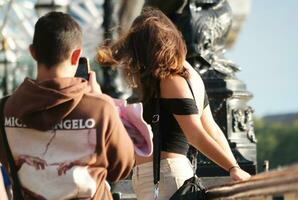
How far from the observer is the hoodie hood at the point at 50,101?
511 centimetres

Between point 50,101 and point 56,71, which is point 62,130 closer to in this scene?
point 50,101

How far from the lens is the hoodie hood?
201 inches

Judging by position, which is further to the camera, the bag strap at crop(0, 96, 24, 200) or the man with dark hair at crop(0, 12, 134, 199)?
the bag strap at crop(0, 96, 24, 200)

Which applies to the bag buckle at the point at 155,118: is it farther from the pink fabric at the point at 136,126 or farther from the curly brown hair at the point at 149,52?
the pink fabric at the point at 136,126

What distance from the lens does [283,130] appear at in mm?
135500

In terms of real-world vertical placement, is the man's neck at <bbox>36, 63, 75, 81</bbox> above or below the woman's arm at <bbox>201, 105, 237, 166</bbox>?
above

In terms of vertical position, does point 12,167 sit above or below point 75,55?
below

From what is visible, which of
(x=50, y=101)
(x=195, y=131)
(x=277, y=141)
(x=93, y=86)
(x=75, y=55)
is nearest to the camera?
(x=50, y=101)

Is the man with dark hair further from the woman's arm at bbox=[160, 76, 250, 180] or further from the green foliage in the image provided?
the green foliage

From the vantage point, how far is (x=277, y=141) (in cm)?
12750

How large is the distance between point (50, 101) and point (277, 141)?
12323cm

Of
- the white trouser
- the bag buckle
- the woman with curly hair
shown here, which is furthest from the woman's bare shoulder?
the white trouser

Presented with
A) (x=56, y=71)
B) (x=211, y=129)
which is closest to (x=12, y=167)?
(x=56, y=71)

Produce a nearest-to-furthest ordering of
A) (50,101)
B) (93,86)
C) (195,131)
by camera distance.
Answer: (50,101) < (93,86) < (195,131)
